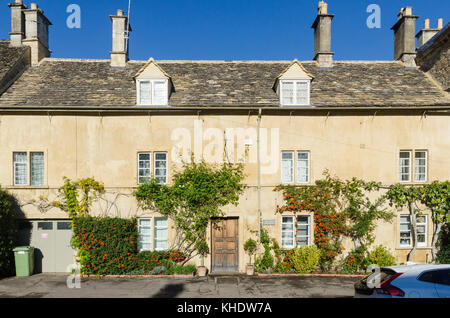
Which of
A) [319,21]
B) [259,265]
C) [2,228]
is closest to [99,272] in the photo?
[2,228]

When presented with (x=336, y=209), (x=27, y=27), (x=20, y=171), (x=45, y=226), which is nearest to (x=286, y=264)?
(x=336, y=209)

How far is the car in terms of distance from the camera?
7059 mm

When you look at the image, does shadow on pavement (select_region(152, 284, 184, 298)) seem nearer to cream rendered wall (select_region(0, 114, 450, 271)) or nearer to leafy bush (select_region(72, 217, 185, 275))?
leafy bush (select_region(72, 217, 185, 275))

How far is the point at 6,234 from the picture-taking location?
1219 centimetres

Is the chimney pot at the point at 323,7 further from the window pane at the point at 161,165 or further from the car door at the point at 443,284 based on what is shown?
the car door at the point at 443,284

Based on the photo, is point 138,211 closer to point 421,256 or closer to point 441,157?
point 421,256

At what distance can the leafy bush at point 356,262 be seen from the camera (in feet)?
42.3

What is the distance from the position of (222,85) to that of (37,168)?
9509 mm

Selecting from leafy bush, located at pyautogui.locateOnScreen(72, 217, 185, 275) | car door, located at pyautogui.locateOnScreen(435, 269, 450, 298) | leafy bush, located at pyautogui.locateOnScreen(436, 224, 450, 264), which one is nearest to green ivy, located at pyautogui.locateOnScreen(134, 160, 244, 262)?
leafy bush, located at pyautogui.locateOnScreen(72, 217, 185, 275)

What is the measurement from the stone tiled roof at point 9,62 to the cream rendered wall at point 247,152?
2.34 meters

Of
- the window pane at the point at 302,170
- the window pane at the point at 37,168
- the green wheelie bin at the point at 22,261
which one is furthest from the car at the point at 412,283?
the window pane at the point at 37,168

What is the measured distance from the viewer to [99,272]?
1220 cm

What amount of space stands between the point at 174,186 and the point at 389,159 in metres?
9.90

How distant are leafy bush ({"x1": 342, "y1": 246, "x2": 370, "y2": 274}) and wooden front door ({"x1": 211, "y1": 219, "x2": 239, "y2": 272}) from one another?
480cm
